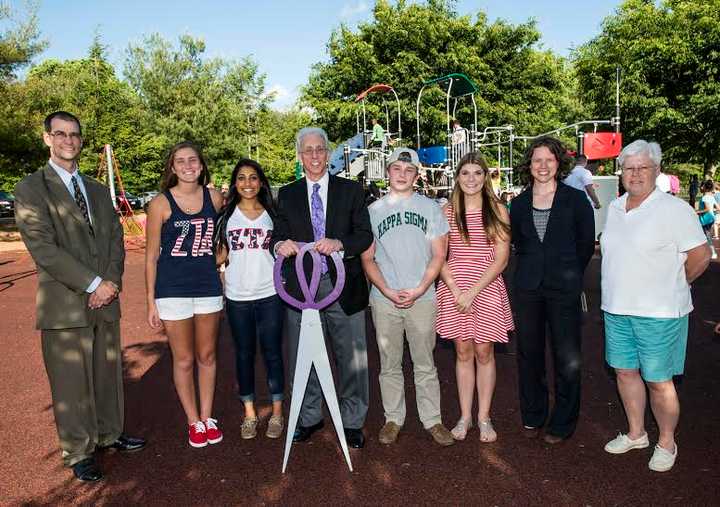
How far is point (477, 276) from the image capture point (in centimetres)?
417

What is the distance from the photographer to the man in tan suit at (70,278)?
12.3 ft

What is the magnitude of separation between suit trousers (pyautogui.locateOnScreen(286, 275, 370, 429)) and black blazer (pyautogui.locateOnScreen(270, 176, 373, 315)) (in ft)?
0.39

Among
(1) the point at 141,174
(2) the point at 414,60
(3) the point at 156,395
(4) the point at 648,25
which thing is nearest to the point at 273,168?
(1) the point at 141,174

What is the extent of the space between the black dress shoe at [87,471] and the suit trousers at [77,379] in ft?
0.13

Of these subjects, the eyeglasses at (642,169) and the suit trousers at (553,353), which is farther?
the suit trousers at (553,353)

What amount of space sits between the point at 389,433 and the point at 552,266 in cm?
161

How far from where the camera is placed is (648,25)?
30078 millimetres

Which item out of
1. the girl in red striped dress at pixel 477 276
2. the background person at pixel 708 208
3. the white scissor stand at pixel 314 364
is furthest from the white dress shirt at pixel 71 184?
the background person at pixel 708 208

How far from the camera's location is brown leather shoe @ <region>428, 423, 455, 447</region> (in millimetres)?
4152

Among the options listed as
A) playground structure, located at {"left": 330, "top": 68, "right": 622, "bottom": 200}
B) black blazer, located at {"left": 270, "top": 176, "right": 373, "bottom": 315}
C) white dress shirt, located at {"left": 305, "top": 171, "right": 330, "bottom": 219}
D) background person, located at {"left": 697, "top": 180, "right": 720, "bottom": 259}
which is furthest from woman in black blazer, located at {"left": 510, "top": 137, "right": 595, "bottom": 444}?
playground structure, located at {"left": 330, "top": 68, "right": 622, "bottom": 200}

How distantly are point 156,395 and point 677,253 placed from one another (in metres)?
4.29

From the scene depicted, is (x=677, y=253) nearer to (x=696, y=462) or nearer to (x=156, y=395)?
(x=696, y=462)

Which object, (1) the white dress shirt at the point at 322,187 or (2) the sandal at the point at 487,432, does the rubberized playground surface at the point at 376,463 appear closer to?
(2) the sandal at the point at 487,432

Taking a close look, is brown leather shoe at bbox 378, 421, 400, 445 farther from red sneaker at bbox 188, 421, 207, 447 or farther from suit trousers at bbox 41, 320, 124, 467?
suit trousers at bbox 41, 320, 124, 467
